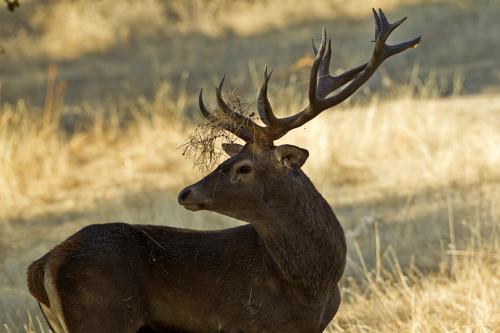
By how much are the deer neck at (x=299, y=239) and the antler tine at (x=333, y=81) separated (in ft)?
0.87

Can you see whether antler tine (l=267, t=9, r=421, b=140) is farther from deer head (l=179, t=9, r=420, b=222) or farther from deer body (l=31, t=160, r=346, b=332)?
deer body (l=31, t=160, r=346, b=332)

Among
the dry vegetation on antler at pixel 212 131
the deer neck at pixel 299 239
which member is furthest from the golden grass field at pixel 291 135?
the deer neck at pixel 299 239

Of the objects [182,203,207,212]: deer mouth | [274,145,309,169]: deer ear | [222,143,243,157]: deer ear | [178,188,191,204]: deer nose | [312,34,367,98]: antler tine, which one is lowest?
[182,203,207,212]: deer mouth

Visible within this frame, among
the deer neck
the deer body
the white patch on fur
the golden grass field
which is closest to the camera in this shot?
the white patch on fur

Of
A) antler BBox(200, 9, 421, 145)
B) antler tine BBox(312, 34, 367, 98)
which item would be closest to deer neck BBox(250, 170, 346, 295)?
antler BBox(200, 9, 421, 145)

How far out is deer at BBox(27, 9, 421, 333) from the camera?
453cm

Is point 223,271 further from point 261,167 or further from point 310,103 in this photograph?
point 310,103

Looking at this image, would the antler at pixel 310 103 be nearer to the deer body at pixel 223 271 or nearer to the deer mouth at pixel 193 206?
the deer body at pixel 223 271

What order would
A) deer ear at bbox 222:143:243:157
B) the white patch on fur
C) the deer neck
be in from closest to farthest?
the white patch on fur
the deer neck
deer ear at bbox 222:143:243:157

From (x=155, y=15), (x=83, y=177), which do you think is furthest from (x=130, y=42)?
(x=83, y=177)

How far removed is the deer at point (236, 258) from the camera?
453 centimetres

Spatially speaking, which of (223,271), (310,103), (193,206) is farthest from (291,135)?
(193,206)

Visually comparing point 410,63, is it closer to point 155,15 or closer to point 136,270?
point 155,15

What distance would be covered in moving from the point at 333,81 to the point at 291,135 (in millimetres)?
6294
